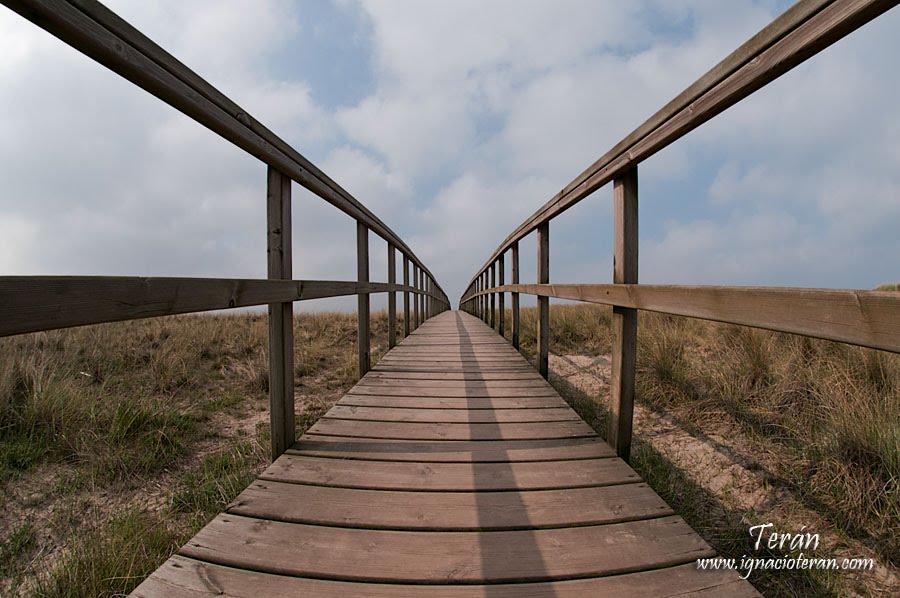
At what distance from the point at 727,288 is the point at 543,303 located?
2.22m

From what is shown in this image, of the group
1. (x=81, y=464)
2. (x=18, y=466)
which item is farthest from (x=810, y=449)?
(x=18, y=466)

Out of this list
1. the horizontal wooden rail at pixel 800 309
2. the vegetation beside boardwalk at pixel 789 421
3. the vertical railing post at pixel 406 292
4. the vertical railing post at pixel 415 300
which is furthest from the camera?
the vertical railing post at pixel 415 300

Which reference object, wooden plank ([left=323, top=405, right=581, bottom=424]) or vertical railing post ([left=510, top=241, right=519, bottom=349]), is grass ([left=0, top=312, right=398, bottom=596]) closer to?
wooden plank ([left=323, top=405, right=581, bottom=424])

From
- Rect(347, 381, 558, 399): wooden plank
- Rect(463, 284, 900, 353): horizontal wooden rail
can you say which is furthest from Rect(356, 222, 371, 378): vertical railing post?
Rect(463, 284, 900, 353): horizontal wooden rail

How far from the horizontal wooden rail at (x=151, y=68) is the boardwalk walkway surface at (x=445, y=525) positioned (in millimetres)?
1425

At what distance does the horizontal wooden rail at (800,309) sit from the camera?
78 cm

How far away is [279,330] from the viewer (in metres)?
1.94

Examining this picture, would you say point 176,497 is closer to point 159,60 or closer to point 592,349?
point 159,60

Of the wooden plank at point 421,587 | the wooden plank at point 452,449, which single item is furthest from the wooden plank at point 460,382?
the wooden plank at point 421,587

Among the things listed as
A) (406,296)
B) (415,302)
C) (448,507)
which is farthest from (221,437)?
(415,302)

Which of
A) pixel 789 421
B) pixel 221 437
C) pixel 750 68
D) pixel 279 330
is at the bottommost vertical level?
pixel 221 437

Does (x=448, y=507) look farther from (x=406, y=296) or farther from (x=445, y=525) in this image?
(x=406, y=296)

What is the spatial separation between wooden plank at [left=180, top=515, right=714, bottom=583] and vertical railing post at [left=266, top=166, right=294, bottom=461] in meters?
0.59

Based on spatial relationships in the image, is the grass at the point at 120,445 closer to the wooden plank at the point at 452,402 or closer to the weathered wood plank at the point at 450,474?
the weathered wood plank at the point at 450,474
